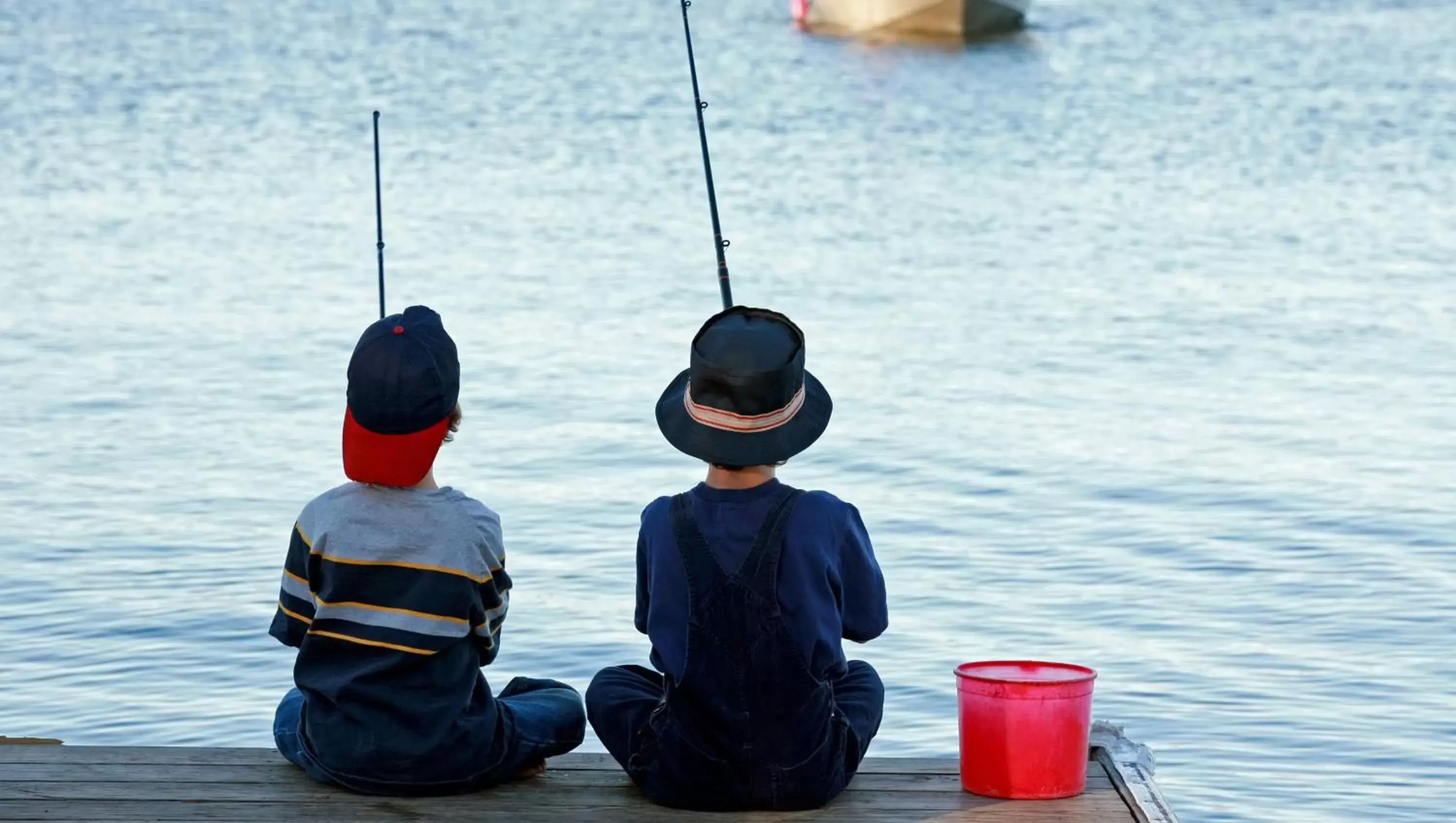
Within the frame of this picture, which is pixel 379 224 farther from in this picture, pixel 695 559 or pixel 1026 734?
pixel 1026 734

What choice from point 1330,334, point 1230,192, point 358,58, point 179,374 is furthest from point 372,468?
point 358,58

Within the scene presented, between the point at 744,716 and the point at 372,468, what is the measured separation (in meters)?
0.69

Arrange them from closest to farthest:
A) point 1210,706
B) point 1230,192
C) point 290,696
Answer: point 290,696 < point 1210,706 < point 1230,192

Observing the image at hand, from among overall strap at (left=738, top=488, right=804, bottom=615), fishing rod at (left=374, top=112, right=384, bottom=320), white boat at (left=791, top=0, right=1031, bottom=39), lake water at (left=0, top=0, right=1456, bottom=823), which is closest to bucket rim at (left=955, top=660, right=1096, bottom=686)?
overall strap at (left=738, top=488, right=804, bottom=615)

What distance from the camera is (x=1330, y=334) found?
440 inches

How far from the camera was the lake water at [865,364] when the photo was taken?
612cm

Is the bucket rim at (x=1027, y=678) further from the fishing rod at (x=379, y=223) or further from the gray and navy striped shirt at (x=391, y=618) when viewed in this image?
the fishing rod at (x=379, y=223)

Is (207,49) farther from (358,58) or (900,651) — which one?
(900,651)

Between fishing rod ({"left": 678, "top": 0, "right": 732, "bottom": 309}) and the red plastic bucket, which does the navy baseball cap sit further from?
the red plastic bucket

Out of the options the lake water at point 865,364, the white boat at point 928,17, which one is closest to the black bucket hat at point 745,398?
the lake water at point 865,364

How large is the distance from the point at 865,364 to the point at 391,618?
7.56m

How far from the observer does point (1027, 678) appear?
11.7ft

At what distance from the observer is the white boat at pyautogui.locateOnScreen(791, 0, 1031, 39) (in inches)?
1208

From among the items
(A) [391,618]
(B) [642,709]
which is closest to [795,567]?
(B) [642,709]
